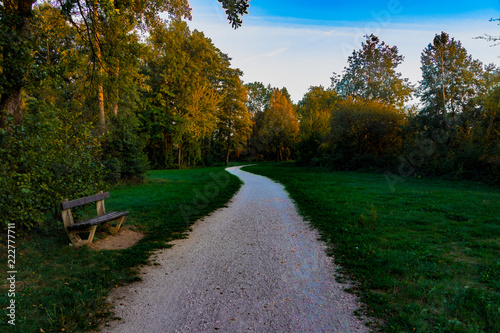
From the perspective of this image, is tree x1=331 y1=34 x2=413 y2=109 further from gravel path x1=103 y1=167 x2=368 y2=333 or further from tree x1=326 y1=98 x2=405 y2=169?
gravel path x1=103 y1=167 x2=368 y2=333

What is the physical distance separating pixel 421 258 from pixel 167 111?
30177mm

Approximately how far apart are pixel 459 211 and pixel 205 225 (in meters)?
7.51

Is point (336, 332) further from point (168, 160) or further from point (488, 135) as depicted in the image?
point (168, 160)

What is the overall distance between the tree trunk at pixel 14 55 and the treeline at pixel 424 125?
684 inches

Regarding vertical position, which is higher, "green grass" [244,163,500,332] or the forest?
the forest

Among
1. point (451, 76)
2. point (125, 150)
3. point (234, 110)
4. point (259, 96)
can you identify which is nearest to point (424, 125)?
point (451, 76)

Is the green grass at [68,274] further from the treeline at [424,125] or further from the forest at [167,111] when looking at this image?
the treeline at [424,125]

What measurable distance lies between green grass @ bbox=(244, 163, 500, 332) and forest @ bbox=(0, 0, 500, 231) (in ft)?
15.0

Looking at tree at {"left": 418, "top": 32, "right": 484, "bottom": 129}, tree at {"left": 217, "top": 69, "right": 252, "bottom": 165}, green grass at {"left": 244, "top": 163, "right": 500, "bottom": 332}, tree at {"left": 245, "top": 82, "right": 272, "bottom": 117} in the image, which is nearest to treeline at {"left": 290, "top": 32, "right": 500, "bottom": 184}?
tree at {"left": 418, "top": 32, "right": 484, "bottom": 129}

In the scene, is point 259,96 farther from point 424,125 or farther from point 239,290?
point 239,290

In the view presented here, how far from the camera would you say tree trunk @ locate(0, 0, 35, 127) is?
14.9ft

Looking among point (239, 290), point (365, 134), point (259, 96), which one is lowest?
point (239, 290)

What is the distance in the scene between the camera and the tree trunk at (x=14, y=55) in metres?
4.55

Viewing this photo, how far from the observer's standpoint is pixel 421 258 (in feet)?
15.0
